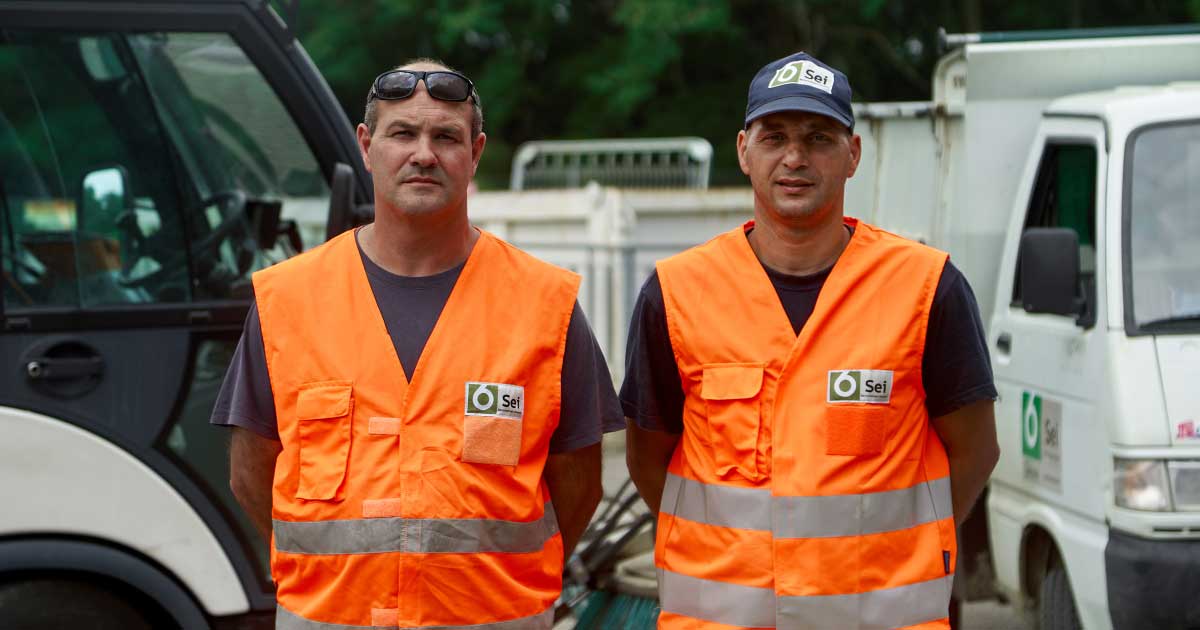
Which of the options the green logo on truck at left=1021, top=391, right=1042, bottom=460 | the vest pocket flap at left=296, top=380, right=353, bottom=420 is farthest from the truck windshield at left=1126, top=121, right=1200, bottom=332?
the vest pocket flap at left=296, top=380, right=353, bottom=420

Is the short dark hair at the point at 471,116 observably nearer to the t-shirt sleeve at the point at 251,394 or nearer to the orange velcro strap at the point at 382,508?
the t-shirt sleeve at the point at 251,394

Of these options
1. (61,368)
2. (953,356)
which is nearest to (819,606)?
(953,356)

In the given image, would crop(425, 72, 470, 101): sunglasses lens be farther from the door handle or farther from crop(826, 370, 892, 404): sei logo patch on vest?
the door handle

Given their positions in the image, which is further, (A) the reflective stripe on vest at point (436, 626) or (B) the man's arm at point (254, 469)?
(B) the man's arm at point (254, 469)

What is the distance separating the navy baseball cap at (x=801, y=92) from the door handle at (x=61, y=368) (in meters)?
2.06

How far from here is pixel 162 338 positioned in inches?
169

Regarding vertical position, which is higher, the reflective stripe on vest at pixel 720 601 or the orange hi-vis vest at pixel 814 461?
the orange hi-vis vest at pixel 814 461

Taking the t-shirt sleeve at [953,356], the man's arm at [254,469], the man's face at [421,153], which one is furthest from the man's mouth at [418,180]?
the t-shirt sleeve at [953,356]

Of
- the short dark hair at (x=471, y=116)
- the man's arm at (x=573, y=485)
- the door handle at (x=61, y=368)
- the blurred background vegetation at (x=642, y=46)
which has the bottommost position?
the man's arm at (x=573, y=485)

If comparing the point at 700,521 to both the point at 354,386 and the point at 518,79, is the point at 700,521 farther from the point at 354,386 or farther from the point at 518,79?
the point at 518,79

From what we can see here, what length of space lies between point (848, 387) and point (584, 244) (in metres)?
8.81

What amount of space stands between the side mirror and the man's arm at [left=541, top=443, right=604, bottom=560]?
1.92 m

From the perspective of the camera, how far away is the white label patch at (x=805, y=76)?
125 inches

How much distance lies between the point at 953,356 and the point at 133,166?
257 centimetres
